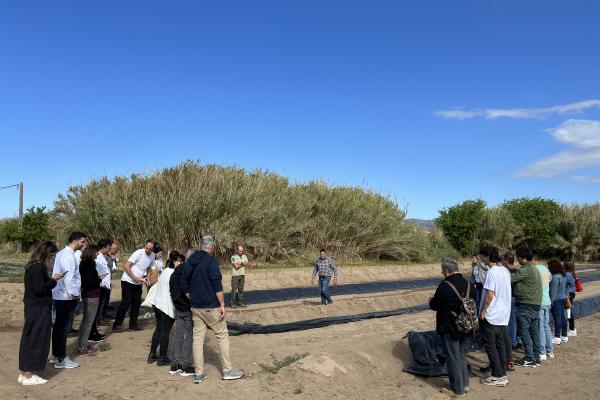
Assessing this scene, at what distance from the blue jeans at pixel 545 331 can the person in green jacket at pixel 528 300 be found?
19 cm

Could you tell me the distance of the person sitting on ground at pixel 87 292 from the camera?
7.43 meters

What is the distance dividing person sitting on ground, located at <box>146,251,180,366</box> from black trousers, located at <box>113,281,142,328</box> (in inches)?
88.1

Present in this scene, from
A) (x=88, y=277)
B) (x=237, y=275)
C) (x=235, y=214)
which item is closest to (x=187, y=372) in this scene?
(x=88, y=277)

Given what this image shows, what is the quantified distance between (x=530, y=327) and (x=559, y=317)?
177 centimetres

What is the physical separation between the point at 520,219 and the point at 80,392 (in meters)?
38.0

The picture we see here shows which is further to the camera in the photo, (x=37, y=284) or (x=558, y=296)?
(x=558, y=296)

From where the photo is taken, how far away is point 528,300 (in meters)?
7.61

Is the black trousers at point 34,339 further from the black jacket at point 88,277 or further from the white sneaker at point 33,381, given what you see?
the black jacket at point 88,277

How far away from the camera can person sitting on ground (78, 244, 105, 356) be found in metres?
7.43

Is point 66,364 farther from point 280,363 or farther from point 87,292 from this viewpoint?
point 280,363

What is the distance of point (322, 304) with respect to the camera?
42.8 ft

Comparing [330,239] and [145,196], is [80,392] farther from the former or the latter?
[330,239]

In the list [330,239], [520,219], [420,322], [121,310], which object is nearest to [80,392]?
[121,310]

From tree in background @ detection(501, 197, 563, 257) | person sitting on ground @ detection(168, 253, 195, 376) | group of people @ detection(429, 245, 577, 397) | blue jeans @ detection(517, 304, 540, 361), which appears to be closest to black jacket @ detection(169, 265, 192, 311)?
person sitting on ground @ detection(168, 253, 195, 376)
